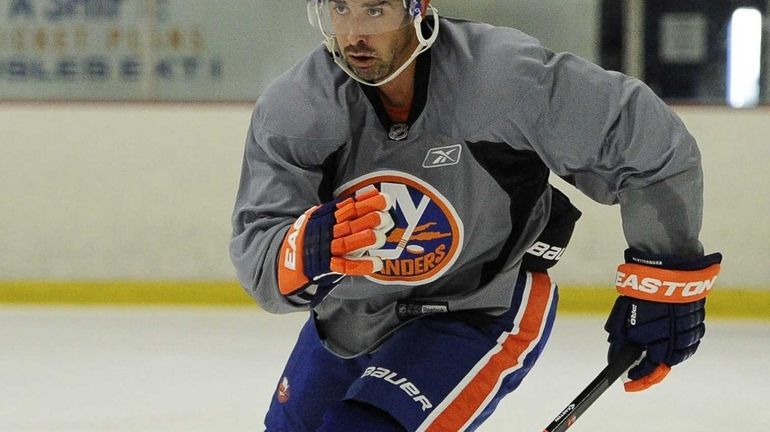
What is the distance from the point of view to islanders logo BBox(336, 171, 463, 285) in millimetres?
1749

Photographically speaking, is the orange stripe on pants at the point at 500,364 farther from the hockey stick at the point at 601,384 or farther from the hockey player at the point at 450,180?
the hockey stick at the point at 601,384

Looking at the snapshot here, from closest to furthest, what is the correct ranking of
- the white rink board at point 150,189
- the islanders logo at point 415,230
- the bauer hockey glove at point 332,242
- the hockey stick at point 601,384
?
the bauer hockey glove at point 332,242
the islanders logo at point 415,230
the hockey stick at point 601,384
the white rink board at point 150,189

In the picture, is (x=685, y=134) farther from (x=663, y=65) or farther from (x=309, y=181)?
(x=663, y=65)

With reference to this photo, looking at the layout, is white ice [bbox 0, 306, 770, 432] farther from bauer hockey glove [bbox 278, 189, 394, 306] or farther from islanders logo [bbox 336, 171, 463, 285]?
bauer hockey glove [bbox 278, 189, 394, 306]

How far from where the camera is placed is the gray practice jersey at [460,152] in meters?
1.70

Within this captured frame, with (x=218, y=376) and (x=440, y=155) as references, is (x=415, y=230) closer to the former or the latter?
(x=440, y=155)

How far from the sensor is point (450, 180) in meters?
1.76

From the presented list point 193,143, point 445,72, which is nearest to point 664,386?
point 445,72

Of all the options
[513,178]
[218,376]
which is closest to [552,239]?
[513,178]

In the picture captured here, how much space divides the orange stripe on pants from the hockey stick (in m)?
0.12

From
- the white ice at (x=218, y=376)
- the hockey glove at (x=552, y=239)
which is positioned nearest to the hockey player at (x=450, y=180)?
the hockey glove at (x=552, y=239)

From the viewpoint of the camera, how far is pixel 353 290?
6.19 feet

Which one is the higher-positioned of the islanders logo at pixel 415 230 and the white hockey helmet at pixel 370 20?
the white hockey helmet at pixel 370 20

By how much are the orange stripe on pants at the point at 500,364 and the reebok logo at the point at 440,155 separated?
35 cm
